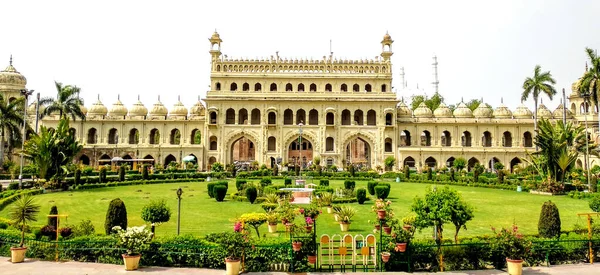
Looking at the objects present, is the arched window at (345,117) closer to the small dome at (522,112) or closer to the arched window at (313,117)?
the arched window at (313,117)

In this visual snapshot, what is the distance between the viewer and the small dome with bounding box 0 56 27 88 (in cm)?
4870

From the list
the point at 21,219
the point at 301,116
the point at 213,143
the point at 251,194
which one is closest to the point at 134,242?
the point at 21,219

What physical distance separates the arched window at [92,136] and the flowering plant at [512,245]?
45513 millimetres

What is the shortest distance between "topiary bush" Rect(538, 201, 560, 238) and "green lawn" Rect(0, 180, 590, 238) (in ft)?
6.67

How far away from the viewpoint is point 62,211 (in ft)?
57.2

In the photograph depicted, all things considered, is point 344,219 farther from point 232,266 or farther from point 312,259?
point 232,266

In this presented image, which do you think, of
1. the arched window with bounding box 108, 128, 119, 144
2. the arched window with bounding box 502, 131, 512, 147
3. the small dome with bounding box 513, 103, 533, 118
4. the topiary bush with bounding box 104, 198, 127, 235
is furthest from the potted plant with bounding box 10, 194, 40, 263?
the small dome with bounding box 513, 103, 533, 118

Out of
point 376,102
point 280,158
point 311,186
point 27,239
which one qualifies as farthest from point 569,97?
point 27,239

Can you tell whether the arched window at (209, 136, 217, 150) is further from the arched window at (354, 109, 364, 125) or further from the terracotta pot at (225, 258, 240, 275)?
the terracotta pot at (225, 258, 240, 275)

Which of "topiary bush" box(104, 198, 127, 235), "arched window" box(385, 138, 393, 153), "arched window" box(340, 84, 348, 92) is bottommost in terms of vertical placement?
"topiary bush" box(104, 198, 127, 235)

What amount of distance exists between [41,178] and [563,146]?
3092cm

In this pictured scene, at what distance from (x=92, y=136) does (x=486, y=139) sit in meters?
44.1

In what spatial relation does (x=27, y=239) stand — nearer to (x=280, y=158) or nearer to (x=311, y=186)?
(x=311, y=186)

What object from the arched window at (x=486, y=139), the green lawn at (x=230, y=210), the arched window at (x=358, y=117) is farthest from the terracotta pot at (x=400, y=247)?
the arched window at (x=486, y=139)
